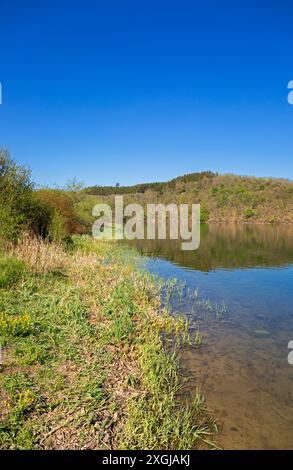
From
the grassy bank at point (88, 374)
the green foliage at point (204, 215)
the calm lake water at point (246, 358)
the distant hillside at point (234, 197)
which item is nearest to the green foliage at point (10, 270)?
the grassy bank at point (88, 374)

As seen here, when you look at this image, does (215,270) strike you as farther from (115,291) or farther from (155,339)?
(155,339)

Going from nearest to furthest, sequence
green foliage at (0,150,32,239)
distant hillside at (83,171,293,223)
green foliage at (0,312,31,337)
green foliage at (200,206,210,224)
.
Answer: green foliage at (0,312,31,337) < green foliage at (0,150,32,239) < distant hillside at (83,171,293,223) < green foliage at (200,206,210,224)

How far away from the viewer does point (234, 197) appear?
102m

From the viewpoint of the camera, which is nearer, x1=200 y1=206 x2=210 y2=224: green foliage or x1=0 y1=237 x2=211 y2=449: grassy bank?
x1=0 y1=237 x2=211 y2=449: grassy bank

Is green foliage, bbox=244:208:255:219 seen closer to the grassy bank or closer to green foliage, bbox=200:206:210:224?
green foliage, bbox=200:206:210:224

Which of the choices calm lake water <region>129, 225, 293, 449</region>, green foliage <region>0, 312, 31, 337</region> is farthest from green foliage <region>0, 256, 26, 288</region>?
calm lake water <region>129, 225, 293, 449</region>

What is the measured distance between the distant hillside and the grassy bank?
7643 cm

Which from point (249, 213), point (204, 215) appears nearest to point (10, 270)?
point (204, 215)

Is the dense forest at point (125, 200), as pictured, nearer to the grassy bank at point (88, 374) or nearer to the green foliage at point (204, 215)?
the green foliage at point (204, 215)

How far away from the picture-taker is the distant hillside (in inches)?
3653

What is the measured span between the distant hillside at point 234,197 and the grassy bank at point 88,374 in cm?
7643

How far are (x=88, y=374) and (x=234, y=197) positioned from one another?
101 metres

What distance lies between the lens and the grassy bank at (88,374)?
173 inches
